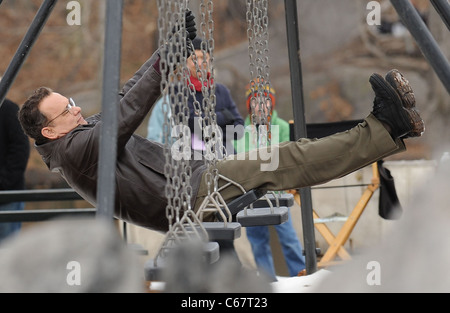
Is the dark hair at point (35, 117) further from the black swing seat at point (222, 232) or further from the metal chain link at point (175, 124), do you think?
the black swing seat at point (222, 232)

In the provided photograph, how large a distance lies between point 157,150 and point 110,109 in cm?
98

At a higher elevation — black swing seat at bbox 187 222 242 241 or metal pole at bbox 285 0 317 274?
metal pole at bbox 285 0 317 274

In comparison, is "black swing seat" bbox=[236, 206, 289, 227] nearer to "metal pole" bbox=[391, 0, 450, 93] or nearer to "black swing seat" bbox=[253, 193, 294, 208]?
"black swing seat" bbox=[253, 193, 294, 208]

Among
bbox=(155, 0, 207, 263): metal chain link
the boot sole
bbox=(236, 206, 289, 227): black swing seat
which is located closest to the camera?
bbox=(155, 0, 207, 263): metal chain link

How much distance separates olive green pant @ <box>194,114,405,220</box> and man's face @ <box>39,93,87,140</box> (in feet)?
2.21

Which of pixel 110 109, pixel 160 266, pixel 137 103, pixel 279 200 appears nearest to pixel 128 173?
pixel 137 103

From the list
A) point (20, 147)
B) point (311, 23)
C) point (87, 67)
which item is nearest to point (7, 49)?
point (87, 67)

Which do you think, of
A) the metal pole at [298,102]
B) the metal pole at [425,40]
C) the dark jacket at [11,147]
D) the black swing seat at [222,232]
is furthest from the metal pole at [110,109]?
the dark jacket at [11,147]

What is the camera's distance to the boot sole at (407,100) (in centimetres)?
262

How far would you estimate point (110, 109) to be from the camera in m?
2.06

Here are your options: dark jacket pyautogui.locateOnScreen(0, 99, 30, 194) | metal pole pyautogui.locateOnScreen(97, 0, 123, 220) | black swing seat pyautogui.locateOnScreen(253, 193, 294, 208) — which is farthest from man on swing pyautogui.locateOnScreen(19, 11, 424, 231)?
dark jacket pyautogui.locateOnScreen(0, 99, 30, 194)

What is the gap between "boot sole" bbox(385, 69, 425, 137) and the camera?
103 inches

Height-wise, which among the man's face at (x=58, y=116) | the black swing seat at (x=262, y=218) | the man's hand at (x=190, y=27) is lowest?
the black swing seat at (x=262, y=218)
